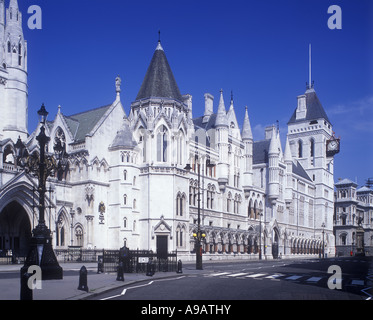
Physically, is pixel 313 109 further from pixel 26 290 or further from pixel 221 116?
pixel 26 290

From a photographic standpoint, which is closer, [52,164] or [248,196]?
[52,164]

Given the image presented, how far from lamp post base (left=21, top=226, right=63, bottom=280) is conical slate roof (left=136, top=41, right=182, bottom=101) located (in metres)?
33.2

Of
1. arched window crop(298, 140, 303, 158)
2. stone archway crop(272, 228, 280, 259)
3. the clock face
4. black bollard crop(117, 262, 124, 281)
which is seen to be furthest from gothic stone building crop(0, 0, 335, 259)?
the clock face

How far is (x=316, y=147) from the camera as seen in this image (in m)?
98.1

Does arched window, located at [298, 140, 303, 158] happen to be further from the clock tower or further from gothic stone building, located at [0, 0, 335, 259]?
gothic stone building, located at [0, 0, 335, 259]

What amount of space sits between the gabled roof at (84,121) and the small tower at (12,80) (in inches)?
233

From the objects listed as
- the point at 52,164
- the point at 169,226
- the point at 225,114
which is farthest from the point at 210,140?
the point at 52,164

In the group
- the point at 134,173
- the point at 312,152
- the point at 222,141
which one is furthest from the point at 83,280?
the point at 312,152

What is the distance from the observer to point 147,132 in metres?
49.8

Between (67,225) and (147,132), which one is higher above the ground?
(147,132)
